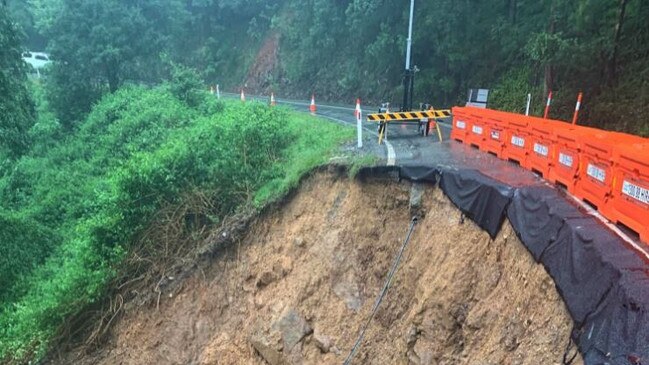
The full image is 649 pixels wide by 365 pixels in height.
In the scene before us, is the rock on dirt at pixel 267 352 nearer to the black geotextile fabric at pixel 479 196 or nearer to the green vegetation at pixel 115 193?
the green vegetation at pixel 115 193

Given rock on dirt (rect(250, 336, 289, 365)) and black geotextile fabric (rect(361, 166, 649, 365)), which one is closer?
black geotextile fabric (rect(361, 166, 649, 365))

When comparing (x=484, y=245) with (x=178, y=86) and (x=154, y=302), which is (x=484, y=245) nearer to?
(x=154, y=302)

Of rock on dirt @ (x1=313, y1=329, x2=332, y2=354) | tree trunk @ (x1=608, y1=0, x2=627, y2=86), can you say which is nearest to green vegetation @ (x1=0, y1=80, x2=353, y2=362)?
rock on dirt @ (x1=313, y1=329, x2=332, y2=354)

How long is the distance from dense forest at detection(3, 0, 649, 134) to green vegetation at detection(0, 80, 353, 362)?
7.15 metres

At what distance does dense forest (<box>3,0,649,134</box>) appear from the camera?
14.3 meters

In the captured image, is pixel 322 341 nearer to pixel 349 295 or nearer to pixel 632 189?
pixel 349 295

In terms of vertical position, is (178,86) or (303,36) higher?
(303,36)

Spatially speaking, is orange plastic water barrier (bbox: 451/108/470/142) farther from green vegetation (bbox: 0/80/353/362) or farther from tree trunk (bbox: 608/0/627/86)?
tree trunk (bbox: 608/0/627/86)

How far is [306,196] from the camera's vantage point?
10.9 m

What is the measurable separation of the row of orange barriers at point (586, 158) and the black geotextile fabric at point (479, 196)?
3.66ft

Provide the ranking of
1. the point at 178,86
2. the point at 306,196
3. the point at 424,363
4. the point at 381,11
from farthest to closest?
the point at 381,11 < the point at 178,86 < the point at 306,196 < the point at 424,363

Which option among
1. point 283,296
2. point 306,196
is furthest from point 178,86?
point 283,296

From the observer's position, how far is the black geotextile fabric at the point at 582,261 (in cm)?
409

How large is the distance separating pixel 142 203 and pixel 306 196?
416cm
